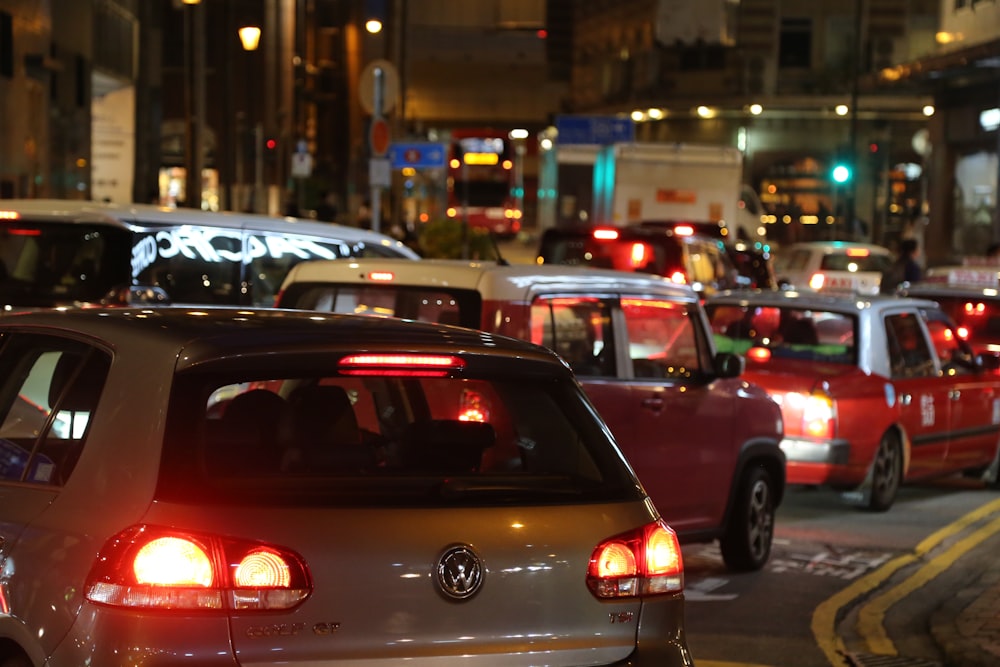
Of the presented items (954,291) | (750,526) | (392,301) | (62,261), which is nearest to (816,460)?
(750,526)

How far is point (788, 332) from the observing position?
12688 mm

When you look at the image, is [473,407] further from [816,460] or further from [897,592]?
[816,460]

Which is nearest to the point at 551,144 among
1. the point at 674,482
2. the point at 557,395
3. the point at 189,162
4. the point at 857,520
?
the point at 189,162

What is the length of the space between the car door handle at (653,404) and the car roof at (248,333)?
403 cm

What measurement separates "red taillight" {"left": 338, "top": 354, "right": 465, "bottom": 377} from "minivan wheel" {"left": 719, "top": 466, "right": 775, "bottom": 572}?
5.62 metres

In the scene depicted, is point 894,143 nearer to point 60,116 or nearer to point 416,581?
point 60,116

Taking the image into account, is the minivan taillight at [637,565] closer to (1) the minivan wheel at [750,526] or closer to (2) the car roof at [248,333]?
(2) the car roof at [248,333]

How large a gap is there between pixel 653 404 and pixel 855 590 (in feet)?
5.85

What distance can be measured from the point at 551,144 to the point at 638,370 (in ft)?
82.1

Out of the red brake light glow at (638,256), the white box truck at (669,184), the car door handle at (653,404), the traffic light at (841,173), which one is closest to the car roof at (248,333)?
the car door handle at (653,404)

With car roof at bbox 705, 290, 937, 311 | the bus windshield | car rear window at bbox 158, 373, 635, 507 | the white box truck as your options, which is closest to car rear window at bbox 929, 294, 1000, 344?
car roof at bbox 705, 290, 937, 311

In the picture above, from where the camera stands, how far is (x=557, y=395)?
4648 millimetres

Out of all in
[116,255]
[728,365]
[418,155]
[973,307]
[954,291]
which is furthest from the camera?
[418,155]

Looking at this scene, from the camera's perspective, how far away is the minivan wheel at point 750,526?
980 cm
